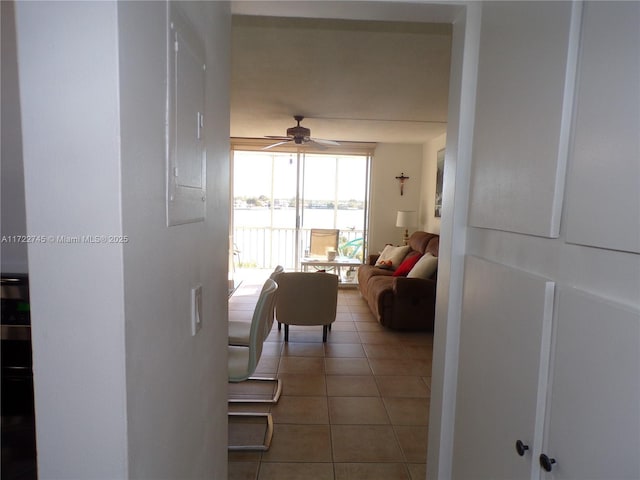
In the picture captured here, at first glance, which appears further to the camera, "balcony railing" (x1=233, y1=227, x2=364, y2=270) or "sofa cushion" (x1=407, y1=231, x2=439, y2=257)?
"balcony railing" (x1=233, y1=227, x2=364, y2=270)

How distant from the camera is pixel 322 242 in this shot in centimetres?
648

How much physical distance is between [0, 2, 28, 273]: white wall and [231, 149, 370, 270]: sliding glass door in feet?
18.0

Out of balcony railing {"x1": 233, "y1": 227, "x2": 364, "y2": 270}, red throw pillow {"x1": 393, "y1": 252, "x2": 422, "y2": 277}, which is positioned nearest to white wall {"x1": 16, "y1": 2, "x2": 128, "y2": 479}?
red throw pillow {"x1": 393, "y1": 252, "x2": 422, "y2": 277}

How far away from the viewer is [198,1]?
1.01 meters

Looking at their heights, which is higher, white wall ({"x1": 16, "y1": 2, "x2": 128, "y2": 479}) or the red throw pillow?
white wall ({"x1": 16, "y1": 2, "x2": 128, "y2": 479})

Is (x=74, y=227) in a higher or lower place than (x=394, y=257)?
higher

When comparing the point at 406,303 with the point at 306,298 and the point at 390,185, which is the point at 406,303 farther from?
the point at 390,185

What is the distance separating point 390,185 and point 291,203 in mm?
1976

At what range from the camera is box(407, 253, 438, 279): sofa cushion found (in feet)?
14.1

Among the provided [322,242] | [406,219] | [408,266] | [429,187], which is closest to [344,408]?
[408,266]

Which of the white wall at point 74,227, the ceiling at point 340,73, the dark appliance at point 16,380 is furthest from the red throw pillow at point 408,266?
the white wall at point 74,227

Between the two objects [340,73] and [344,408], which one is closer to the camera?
[344,408]

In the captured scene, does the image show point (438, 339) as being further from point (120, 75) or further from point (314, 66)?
point (314, 66)

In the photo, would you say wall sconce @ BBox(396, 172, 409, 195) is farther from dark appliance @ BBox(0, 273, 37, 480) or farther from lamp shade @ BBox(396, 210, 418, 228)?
dark appliance @ BBox(0, 273, 37, 480)
